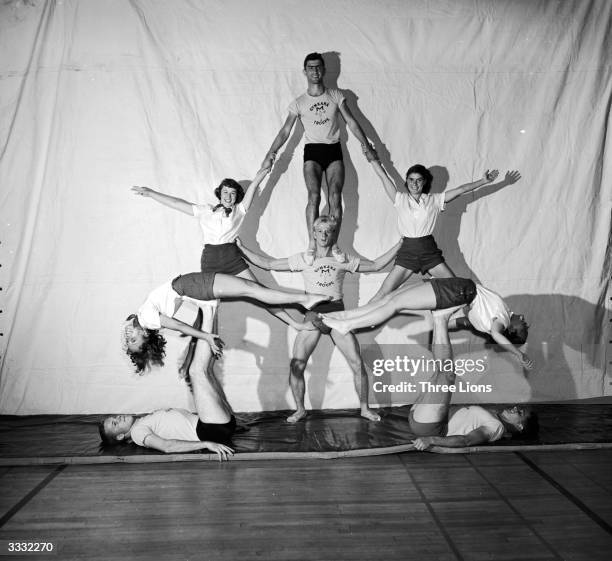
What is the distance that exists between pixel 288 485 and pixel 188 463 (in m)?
0.80

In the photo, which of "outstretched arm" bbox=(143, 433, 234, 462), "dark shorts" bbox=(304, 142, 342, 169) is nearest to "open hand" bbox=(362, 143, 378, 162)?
"dark shorts" bbox=(304, 142, 342, 169)

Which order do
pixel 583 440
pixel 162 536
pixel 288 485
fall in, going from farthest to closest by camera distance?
pixel 583 440 → pixel 288 485 → pixel 162 536

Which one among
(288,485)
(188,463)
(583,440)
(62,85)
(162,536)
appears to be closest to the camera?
(162,536)

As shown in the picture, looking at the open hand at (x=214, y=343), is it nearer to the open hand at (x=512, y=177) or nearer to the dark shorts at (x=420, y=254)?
the dark shorts at (x=420, y=254)

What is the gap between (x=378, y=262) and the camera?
5.38 meters

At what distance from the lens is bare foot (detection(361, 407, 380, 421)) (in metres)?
5.36

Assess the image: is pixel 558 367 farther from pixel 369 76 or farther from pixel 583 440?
pixel 369 76

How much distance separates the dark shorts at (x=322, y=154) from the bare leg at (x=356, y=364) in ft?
4.65

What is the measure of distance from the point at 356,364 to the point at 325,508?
174 cm

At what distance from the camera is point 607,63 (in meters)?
5.88

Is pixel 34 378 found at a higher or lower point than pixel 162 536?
higher

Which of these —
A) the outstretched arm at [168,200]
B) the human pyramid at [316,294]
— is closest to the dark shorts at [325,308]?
the human pyramid at [316,294]

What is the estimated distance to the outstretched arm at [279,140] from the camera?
5.32m

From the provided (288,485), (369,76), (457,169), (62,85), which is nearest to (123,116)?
(62,85)
